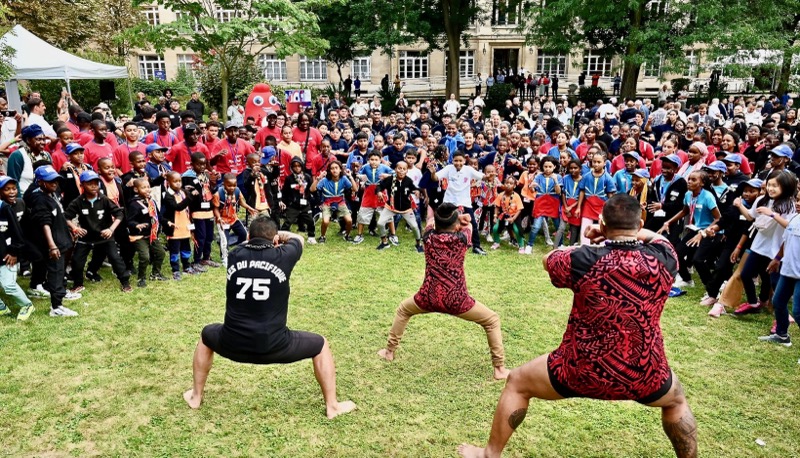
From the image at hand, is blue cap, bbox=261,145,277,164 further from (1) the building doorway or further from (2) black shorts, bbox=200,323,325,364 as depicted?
(1) the building doorway

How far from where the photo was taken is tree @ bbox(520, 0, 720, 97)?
69.9ft

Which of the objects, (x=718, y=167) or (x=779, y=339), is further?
(x=718, y=167)

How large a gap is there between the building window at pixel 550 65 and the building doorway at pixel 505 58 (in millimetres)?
1653

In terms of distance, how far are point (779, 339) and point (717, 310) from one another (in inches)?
34.6

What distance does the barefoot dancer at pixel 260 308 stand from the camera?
175 inches

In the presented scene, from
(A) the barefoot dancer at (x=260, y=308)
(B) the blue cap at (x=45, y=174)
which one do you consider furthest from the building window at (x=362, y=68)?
(A) the barefoot dancer at (x=260, y=308)

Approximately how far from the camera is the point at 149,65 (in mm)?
44000

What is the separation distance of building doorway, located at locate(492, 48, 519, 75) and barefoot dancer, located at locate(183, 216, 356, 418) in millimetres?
39258

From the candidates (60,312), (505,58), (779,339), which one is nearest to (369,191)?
(60,312)

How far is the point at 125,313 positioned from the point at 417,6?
23.0 m

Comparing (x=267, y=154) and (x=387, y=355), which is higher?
(x=267, y=154)

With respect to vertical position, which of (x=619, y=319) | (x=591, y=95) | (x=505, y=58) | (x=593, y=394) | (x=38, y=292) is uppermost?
(x=505, y=58)

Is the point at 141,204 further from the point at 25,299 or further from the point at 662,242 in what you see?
the point at 662,242

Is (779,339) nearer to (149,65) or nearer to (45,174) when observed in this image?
(45,174)
